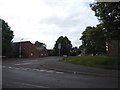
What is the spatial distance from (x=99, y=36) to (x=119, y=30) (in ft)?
7.09

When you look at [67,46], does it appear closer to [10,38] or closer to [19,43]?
[19,43]

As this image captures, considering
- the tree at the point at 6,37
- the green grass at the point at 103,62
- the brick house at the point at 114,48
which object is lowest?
the green grass at the point at 103,62

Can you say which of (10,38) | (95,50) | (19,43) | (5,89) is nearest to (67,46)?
(95,50)

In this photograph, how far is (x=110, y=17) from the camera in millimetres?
23484

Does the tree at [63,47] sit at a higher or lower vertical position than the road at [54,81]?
higher

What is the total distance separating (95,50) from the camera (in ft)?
286

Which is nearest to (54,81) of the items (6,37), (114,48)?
(114,48)

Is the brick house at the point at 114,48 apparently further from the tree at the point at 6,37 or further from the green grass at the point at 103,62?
the tree at the point at 6,37

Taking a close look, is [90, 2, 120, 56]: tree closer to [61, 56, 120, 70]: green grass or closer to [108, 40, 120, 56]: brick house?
[61, 56, 120, 70]: green grass

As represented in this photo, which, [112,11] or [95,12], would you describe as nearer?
[112,11]

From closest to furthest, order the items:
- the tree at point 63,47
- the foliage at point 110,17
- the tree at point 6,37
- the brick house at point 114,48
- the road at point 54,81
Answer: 1. the road at point 54,81
2. the foliage at point 110,17
3. the brick house at point 114,48
4. the tree at point 6,37
5. the tree at point 63,47

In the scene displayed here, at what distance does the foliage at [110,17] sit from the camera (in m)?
22.7

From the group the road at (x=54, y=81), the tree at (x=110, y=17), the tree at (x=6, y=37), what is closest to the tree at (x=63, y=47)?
the tree at (x=6, y=37)

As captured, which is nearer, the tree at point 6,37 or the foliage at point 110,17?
the foliage at point 110,17
